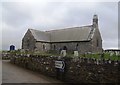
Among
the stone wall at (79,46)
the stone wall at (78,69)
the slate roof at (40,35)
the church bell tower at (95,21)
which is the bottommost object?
the stone wall at (78,69)

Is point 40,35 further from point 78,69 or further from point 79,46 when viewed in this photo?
point 78,69

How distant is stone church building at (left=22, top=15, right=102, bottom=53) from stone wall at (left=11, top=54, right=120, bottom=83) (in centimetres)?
2246

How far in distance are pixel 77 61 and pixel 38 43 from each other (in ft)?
103

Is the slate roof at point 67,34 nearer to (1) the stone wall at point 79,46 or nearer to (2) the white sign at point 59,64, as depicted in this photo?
(1) the stone wall at point 79,46

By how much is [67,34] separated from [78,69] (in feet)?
105

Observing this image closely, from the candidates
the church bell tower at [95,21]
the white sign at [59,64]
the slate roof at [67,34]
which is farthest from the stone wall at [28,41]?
the white sign at [59,64]

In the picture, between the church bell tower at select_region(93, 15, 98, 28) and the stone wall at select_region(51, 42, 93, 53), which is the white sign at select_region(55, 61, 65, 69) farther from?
the church bell tower at select_region(93, 15, 98, 28)

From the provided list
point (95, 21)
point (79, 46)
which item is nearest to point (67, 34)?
point (79, 46)

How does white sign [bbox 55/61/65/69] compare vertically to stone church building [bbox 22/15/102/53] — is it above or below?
below

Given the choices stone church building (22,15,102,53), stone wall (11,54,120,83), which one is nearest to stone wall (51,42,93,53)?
stone church building (22,15,102,53)

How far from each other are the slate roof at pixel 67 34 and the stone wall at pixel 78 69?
2502 centimetres

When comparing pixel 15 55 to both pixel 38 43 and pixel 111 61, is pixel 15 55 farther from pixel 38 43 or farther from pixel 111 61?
pixel 38 43

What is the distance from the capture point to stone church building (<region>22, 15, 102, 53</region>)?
129ft

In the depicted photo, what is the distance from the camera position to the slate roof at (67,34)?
4009 centimetres
